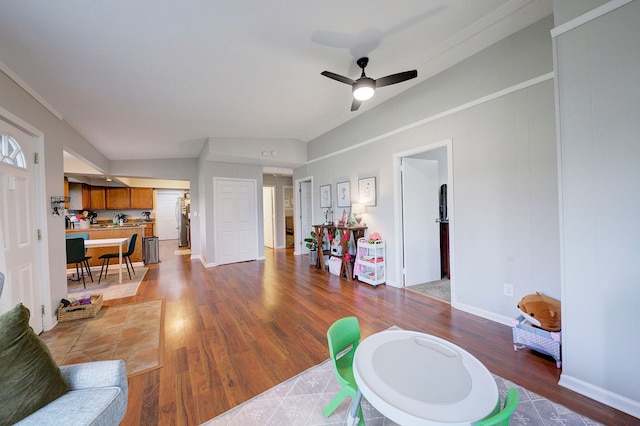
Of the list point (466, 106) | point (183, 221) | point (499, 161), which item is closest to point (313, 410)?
point (499, 161)

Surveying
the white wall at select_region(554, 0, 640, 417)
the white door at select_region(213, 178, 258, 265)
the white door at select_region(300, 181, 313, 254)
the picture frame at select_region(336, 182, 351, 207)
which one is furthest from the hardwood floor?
the white door at select_region(300, 181, 313, 254)

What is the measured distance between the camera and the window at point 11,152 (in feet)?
6.79

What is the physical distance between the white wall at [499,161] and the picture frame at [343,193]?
1475mm

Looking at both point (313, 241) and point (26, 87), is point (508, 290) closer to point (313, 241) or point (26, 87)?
point (313, 241)

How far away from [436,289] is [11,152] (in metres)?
4.98

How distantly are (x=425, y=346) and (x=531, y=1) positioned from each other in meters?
2.86

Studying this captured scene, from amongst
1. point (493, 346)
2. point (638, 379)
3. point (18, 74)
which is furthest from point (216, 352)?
point (18, 74)

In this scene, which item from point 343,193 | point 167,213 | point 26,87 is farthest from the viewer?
point 167,213

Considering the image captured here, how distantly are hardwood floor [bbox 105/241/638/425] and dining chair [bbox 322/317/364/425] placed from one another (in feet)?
1.81

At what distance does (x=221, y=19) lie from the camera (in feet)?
6.26

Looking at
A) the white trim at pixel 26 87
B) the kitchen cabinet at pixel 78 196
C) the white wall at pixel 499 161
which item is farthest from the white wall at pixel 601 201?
the kitchen cabinet at pixel 78 196

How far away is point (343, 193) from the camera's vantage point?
15.8ft

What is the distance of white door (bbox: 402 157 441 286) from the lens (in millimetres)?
3740

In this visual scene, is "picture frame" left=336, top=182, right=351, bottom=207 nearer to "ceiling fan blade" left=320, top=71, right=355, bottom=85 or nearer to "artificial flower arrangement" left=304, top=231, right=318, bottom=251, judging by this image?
"artificial flower arrangement" left=304, top=231, right=318, bottom=251
